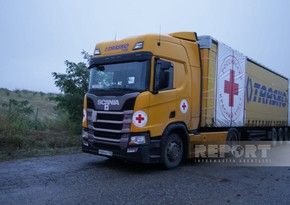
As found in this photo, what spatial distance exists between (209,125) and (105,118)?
3.31 meters

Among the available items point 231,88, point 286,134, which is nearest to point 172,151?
point 231,88

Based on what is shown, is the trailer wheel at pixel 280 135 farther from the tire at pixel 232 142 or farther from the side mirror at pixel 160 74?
the side mirror at pixel 160 74

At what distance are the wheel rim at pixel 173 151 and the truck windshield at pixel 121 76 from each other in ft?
5.60

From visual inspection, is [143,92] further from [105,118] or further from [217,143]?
[217,143]

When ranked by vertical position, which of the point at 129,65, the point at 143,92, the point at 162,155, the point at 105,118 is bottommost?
the point at 162,155

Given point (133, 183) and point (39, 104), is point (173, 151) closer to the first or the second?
point (133, 183)

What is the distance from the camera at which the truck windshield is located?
6.89 meters

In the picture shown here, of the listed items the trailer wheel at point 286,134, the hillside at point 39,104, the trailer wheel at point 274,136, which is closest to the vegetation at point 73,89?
the hillside at point 39,104

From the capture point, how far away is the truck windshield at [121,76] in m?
6.89

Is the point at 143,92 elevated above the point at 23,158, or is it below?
above

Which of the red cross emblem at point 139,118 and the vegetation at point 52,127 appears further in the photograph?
the vegetation at point 52,127

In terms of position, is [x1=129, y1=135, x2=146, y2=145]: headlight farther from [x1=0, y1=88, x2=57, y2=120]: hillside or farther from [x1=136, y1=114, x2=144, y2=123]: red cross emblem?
[x1=0, y1=88, x2=57, y2=120]: hillside

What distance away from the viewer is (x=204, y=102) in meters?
8.60

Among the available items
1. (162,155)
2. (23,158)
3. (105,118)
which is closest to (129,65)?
(105,118)
